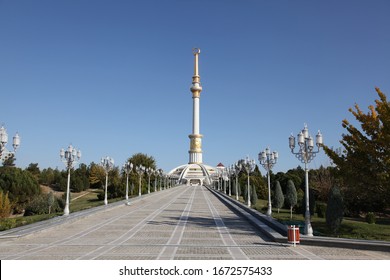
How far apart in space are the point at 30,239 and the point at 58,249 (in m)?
2.67

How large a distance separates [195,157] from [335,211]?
9793cm

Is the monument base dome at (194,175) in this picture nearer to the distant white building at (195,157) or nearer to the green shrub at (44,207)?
the distant white building at (195,157)

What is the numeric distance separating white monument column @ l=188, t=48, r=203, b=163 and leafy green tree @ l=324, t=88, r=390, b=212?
92126mm

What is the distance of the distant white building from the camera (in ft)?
351

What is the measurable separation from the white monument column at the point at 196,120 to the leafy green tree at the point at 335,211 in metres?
93.0

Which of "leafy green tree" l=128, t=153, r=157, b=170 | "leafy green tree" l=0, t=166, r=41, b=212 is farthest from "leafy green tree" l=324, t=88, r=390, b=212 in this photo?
"leafy green tree" l=128, t=153, r=157, b=170

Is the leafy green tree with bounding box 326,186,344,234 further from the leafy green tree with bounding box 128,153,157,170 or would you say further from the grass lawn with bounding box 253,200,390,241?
the leafy green tree with bounding box 128,153,157,170

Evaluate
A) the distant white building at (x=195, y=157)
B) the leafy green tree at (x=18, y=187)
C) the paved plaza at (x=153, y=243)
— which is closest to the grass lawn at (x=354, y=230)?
the paved plaza at (x=153, y=243)

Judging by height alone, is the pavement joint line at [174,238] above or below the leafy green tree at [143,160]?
below

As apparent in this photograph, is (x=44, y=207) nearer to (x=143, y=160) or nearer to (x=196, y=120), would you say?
(x=143, y=160)

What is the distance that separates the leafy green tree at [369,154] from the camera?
13.6 m

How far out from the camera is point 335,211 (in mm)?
14562

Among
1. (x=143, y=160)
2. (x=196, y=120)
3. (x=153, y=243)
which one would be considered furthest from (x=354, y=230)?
(x=196, y=120)

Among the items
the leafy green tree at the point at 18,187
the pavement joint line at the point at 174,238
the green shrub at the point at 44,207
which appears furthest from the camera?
the leafy green tree at the point at 18,187
